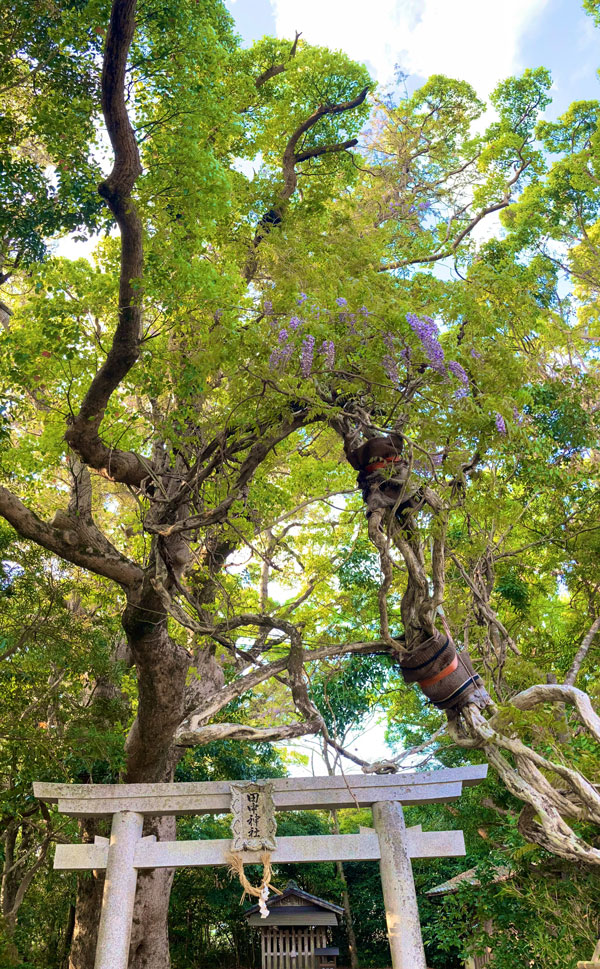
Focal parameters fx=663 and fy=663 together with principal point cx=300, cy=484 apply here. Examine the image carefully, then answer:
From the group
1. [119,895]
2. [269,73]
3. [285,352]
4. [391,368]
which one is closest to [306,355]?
[285,352]

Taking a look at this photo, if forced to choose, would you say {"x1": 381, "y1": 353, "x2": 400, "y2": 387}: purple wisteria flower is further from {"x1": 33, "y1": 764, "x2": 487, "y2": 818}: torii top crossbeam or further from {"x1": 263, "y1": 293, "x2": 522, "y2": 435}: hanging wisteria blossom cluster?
{"x1": 33, "y1": 764, "x2": 487, "y2": 818}: torii top crossbeam

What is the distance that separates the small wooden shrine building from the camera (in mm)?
7648

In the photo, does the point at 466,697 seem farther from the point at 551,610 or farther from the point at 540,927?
the point at 551,610

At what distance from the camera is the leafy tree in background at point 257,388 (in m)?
4.10

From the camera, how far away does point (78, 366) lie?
592 centimetres

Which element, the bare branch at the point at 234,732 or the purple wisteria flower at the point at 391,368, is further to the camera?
the purple wisteria flower at the point at 391,368

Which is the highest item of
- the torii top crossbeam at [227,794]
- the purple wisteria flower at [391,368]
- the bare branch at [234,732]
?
the purple wisteria flower at [391,368]

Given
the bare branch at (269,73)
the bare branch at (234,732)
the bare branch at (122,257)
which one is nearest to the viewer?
the bare branch at (122,257)

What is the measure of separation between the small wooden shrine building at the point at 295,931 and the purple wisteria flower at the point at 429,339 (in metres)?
6.66

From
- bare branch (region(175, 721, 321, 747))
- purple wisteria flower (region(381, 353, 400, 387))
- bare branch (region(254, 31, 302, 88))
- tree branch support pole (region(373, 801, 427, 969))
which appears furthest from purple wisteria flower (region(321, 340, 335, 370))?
bare branch (region(254, 31, 302, 88))

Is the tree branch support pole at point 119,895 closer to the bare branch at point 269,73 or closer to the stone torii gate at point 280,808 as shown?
the stone torii gate at point 280,808

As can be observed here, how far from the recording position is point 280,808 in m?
4.46

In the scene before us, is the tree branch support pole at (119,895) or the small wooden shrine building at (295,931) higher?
the small wooden shrine building at (295,931)


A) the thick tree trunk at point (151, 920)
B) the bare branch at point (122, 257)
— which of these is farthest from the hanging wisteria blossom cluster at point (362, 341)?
the thick tree trunk at point (151, 920)
